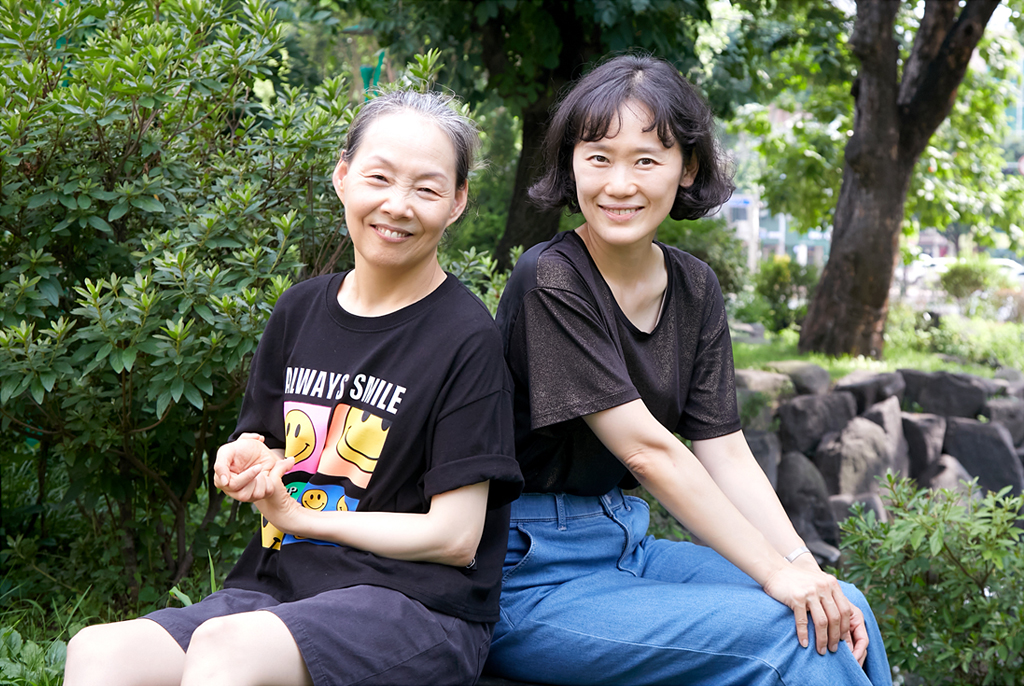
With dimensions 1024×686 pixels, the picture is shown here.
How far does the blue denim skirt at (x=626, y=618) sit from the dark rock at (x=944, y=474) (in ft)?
23.1

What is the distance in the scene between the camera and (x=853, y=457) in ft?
25.6

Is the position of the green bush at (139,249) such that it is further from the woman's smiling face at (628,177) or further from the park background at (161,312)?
the woman's smiling face at (628,177)

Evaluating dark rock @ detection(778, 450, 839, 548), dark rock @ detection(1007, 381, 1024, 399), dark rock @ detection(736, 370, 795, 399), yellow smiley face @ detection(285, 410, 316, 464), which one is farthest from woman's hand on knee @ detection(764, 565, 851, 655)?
dark rock @ detection(1007, 381, 1024, 399)

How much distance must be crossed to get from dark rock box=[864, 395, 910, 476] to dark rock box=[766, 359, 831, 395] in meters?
0.50

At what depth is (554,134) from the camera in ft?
6.63

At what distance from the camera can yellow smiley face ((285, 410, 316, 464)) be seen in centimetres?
176

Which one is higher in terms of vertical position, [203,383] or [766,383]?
[203,383]

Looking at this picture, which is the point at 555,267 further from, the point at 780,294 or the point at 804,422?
the point at 780,294

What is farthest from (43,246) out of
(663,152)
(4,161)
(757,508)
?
(757,508)

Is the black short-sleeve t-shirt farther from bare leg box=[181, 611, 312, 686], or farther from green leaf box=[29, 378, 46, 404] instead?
green leaf box=[29, 378, 46, 404]

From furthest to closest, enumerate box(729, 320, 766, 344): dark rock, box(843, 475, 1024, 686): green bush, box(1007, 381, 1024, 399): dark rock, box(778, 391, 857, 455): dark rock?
box(729, 320, 766, 344): dark rock
box(1007, 381, 1024, 399): dark rock
box(778, 391, 857, 455): dark rock
box(843, 475, 1024, 686): green bush

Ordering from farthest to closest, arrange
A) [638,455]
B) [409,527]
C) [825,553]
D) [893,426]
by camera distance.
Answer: [893,426] → [825,553] → [638,455] → [409,527]

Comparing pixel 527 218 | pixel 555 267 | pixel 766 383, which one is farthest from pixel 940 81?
pixel 555 267

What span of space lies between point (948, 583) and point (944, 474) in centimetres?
566
